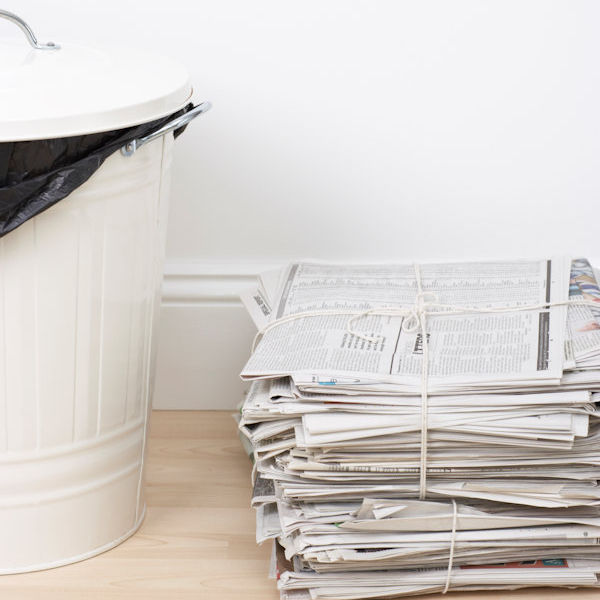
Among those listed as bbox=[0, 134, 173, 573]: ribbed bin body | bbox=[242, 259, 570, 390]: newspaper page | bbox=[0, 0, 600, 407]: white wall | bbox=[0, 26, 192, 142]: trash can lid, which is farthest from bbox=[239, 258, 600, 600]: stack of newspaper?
bbox=[0, 0, 600, 407]: white wall

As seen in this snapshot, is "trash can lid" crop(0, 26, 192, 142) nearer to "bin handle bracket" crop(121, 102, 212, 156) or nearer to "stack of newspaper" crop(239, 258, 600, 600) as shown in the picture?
"bin handle bracket" crop(121, 102, 212, 156)

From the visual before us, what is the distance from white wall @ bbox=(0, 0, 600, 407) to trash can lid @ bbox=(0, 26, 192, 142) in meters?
0.25

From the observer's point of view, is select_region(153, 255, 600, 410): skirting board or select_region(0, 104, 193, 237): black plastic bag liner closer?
select_region(0, 104, 193, 237): black plastic bag liner

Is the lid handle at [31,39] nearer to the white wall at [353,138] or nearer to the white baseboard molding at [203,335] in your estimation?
the white wall at [353,138]

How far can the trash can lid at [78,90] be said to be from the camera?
0.70 meters

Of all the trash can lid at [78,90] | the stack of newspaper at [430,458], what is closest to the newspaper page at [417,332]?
the stack of newspaper at [430,458]

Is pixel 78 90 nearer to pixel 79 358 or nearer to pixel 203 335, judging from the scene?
pixel 79 358

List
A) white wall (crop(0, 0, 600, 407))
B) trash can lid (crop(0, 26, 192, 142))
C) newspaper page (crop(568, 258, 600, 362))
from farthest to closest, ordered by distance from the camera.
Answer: white wall (crop(0, 0, 600, 407)), newspaper page (crop(568, 258, 600, 362)), trash can lid (crop(0, 26, 192, 142))

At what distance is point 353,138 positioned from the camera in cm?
116

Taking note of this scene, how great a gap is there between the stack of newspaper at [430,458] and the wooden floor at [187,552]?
5 cm

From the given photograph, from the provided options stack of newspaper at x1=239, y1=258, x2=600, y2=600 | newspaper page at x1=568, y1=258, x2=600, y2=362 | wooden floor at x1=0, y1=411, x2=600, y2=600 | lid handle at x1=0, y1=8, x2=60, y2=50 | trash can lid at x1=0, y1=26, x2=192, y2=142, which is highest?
lid handle at x1=0, y1=8, x2=60, y2=50

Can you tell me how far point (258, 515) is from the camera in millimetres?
880

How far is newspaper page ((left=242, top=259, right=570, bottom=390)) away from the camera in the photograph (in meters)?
0.80

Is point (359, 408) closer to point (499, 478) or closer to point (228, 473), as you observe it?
point (499, 478)
